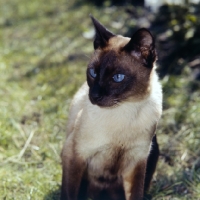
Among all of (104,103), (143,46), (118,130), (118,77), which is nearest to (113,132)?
(118,130)

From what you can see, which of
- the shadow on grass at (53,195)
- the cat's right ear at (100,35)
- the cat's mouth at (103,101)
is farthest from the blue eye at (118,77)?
the shadow on grass at (53,195)

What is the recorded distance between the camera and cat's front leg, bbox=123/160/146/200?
9.84 ft

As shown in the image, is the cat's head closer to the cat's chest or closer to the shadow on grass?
the cat's chest

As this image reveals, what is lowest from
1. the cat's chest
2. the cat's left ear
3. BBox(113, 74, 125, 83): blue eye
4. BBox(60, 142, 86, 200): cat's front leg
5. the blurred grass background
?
the blurred grass background

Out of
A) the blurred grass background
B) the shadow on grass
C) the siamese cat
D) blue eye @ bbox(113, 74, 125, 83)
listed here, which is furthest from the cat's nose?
the shadow on grass

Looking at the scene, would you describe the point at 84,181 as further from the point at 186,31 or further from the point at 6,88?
the point at 186,31

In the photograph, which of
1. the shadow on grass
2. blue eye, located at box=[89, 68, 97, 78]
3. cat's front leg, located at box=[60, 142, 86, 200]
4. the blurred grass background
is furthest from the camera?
the blurred grass background

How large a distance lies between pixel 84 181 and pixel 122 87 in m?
0.87

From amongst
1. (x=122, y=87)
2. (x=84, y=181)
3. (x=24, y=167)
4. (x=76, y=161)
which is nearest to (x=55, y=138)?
(x=24, y=167)

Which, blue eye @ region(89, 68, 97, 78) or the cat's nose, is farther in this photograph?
blue eye @ region(89, 68, 97, 78)

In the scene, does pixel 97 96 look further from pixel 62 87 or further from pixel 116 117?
pixel 62 87

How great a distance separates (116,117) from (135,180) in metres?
0.48

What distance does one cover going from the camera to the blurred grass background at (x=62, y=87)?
3529 millimetres

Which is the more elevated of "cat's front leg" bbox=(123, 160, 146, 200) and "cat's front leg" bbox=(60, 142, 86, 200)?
"cat's front leg" bbox=(60, 142, 86, 200)
